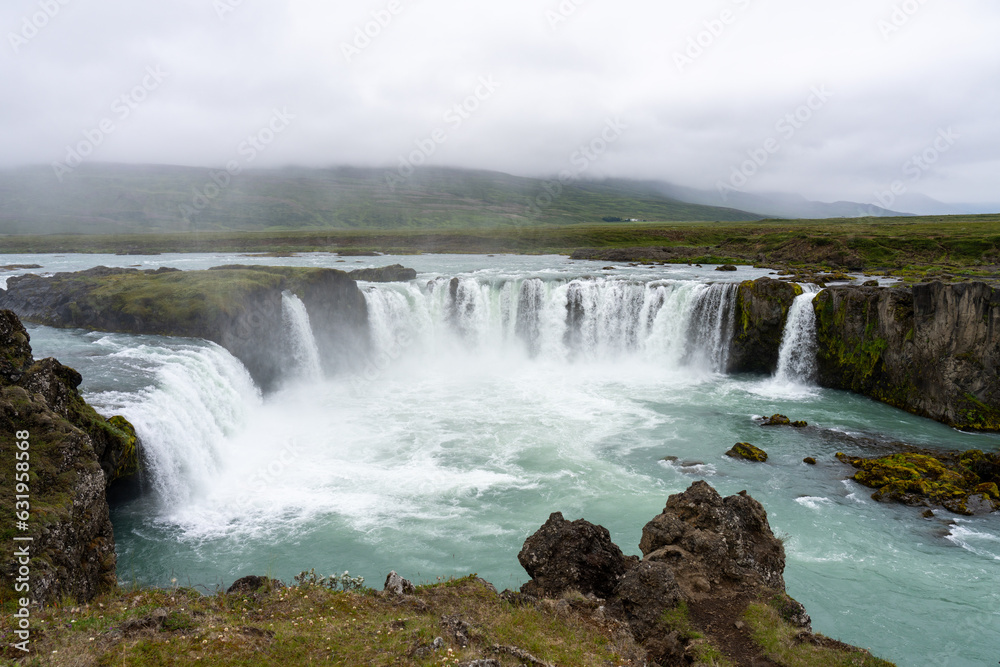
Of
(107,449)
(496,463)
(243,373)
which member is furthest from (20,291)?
(496,463)

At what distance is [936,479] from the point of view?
71.6 ft

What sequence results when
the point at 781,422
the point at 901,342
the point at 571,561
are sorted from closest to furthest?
the point at 571,561, the point at 781,422, the point at 901,342

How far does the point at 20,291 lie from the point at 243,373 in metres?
22.2

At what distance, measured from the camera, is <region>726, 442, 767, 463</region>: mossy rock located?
24.5 m

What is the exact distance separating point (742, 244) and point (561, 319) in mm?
61490

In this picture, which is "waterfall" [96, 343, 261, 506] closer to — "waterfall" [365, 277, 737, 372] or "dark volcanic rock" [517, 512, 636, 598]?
"dark volcanic rock" [517, 512, 636, 598]

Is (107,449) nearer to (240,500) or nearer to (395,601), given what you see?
(240,500)

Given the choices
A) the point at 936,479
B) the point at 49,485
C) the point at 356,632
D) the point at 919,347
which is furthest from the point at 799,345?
the point at 49,485

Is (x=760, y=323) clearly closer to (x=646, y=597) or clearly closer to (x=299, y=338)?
(x=646, y=597)

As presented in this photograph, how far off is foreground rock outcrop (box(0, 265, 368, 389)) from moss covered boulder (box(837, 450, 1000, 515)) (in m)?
32.2

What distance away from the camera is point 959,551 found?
690 inches

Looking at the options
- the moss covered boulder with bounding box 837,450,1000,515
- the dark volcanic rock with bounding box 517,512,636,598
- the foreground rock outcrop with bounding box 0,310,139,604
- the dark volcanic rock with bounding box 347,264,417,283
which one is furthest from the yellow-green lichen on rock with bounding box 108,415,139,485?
the dark volcanic rock with bounding box 347,264,417,283

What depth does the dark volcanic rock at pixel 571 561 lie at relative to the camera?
1186cm

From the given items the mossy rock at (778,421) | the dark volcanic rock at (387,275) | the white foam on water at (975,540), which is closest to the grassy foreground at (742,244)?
the mossy rock at (778,421)
